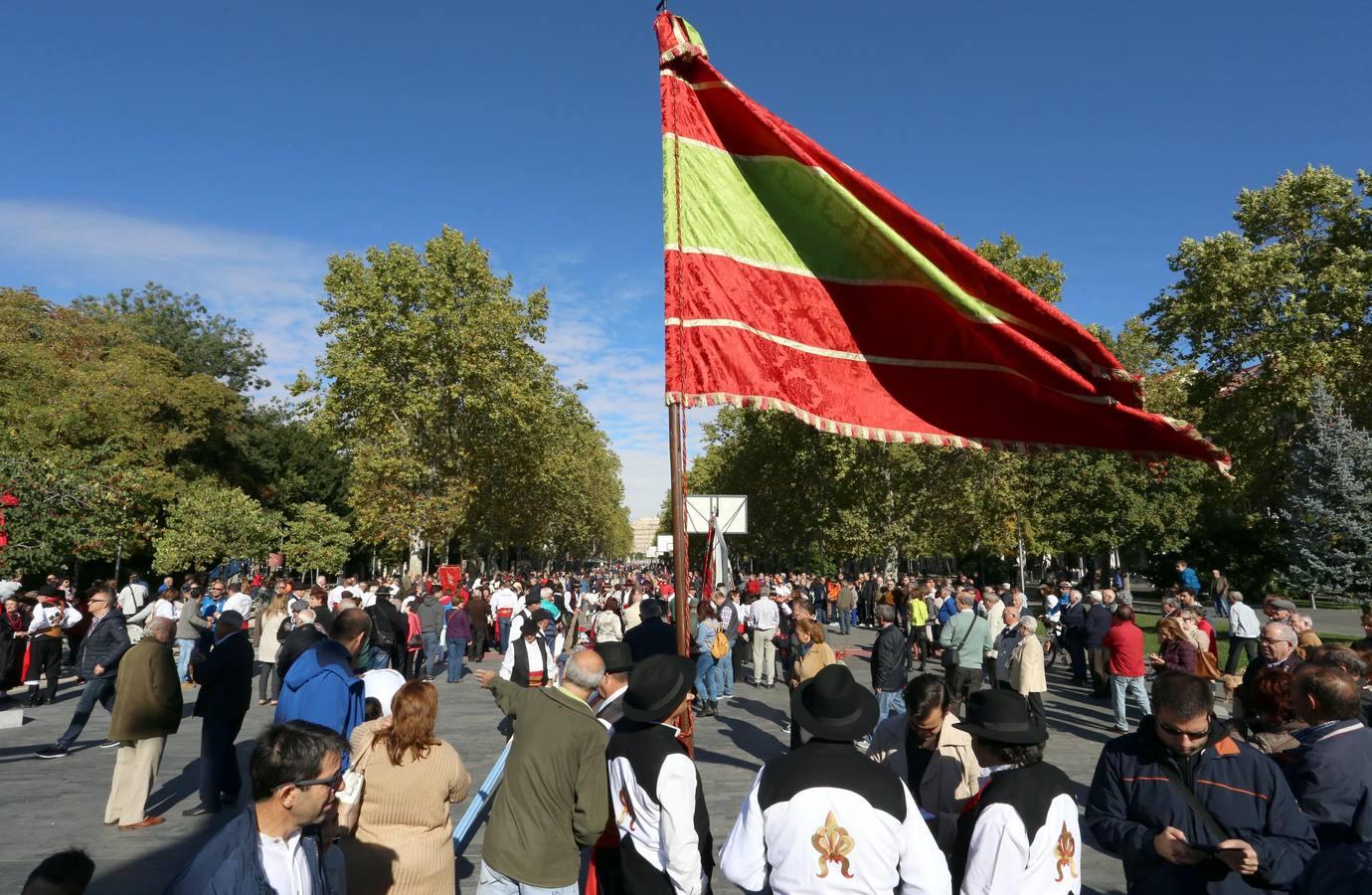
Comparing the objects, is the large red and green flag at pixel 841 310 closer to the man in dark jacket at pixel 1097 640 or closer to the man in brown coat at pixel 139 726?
the man in brown coat at pixel 139 726

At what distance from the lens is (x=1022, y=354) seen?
5.39 meters

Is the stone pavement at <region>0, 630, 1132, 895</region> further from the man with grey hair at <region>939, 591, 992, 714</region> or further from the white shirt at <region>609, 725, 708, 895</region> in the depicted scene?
the white shirt at <region>609, 725, 708, 895</region>

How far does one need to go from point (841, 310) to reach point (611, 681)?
2833mm

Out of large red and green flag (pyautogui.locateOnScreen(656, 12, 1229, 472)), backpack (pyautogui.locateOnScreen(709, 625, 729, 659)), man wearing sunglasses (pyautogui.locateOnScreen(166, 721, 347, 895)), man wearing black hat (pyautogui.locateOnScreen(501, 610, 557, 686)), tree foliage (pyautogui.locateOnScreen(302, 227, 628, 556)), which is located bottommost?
backpack (pyautogui.locateOnScreen(709, 625, 729, 659))

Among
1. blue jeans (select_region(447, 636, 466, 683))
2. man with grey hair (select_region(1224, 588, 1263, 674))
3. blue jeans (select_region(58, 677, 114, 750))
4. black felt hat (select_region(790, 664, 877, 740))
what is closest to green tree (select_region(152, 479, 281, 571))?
blue jeans (select_region(447, 636, 466, 683))

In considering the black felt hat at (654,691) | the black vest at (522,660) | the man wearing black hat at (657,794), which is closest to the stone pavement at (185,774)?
the black vest at (522,660)

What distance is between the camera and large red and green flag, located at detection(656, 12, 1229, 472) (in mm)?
5246

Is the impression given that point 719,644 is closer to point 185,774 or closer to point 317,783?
point 185,774

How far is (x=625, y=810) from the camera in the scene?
3.59 meters

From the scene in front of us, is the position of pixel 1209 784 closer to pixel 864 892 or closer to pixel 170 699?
pixel 864 892

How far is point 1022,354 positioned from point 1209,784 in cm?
289

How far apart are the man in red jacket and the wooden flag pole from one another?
27.5 feet

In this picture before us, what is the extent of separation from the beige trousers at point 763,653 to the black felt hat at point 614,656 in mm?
A: 10598

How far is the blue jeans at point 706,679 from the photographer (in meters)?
12.4
